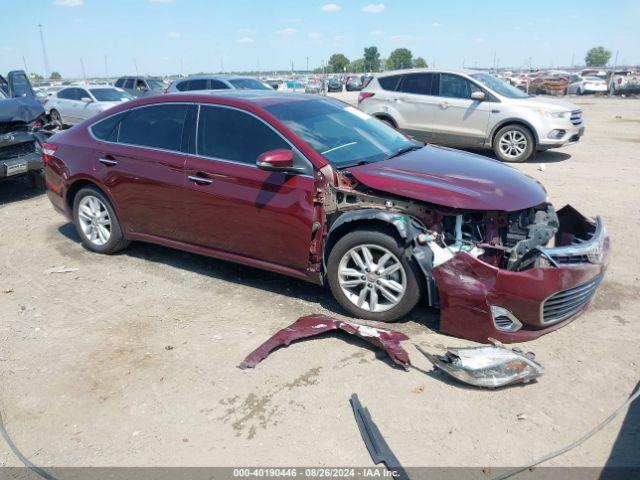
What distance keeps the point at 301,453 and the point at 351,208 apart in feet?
6.12

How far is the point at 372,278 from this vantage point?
400 cm

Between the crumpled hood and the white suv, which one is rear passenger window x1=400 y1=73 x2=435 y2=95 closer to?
the white suv

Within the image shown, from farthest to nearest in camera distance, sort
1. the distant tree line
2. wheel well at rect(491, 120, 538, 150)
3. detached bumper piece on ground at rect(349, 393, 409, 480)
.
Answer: the distant tree line, wheel well at rect(491, 120, 538, 150), detached bumper piece on ground at rect(349, 393, 409, 480)

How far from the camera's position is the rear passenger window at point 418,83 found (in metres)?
11.0

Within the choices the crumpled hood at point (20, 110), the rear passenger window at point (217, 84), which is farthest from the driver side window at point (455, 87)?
the crumpled hood at point (20, 110)

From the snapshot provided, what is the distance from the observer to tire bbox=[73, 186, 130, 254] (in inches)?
219

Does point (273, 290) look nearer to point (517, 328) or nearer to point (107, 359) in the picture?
point (107, 359)

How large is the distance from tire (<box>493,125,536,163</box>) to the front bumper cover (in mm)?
6940

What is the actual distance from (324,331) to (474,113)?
309 inches

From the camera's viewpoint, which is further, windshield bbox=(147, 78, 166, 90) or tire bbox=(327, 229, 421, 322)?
windshield bbox=(147, 78, 166, 90)

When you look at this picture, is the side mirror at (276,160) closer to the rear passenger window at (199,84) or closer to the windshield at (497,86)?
the windshield at (497,86)

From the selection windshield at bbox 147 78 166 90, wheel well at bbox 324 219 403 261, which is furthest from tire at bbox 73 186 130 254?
windshield at bbox 147 78 166 90

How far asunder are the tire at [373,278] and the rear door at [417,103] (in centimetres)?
754

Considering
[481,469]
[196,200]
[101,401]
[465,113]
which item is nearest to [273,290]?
[196,200]
